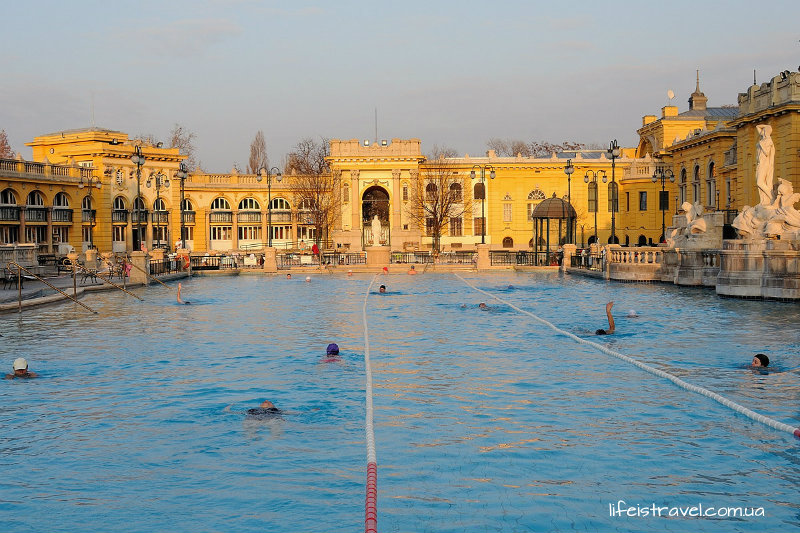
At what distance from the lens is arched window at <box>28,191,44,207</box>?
57.1 metres

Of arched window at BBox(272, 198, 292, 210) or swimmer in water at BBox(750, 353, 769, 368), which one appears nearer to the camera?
swimmer in water at BBox(750, 353, 769, 368)

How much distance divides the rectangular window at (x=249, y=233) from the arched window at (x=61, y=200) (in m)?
19.6

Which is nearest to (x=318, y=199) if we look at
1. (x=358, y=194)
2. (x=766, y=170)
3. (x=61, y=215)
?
(x=358, y=194)

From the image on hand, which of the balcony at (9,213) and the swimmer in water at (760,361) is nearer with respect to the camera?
the swimmer in water at (760,361)

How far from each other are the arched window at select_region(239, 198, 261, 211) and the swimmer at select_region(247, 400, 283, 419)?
68.6 m

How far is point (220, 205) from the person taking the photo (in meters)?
78.6

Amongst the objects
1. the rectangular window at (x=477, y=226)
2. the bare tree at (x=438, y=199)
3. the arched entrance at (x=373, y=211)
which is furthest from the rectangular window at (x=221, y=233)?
the rectangular window at (x=477, y=226)

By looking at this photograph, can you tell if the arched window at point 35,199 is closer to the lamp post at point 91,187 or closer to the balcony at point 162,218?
the lamp post at point 91,187

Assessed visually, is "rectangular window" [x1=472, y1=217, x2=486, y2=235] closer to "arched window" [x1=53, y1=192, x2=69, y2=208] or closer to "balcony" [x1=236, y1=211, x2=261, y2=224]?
"balcony" [x1=236, y1=211, x2=261, y2=224]

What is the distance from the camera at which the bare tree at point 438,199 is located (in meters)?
76.8

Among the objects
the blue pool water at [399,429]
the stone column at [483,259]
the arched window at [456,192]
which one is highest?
the arched window at [456,192]

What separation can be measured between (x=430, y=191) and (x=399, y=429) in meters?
69.3

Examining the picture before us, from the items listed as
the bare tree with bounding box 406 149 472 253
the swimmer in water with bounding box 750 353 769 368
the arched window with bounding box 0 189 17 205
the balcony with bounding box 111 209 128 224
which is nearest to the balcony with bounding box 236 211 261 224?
the balcony with bounding box 111 209 128 224

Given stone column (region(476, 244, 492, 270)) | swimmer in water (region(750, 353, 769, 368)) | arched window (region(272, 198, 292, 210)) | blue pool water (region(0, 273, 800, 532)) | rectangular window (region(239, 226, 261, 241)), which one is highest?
arched window (region(272, 198, 292, 210))
